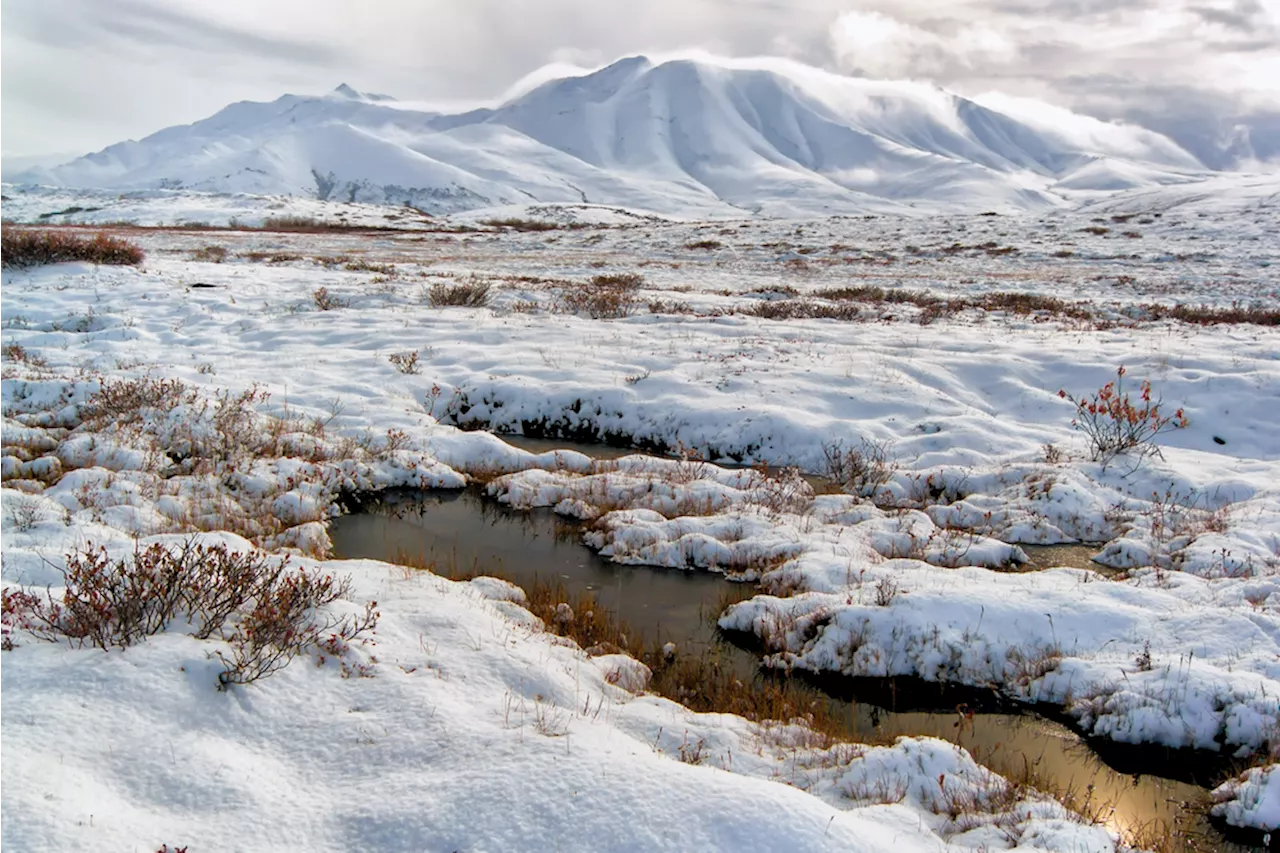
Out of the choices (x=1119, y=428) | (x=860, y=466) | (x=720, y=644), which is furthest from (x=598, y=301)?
(x=720, y=644)

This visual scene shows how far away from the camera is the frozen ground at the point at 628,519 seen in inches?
158

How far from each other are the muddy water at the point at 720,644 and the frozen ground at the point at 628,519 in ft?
0.89

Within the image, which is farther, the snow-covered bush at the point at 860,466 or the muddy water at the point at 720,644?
the snow-covered bush at the point at 860,466

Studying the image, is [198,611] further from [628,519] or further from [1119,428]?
[1119,428]

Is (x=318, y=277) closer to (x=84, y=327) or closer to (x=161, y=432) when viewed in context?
(x=84, y=327)

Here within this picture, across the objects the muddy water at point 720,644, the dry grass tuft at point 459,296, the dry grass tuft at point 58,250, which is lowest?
the muddy water at point 720,644

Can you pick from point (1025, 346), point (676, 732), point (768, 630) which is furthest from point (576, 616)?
point (1025, 346)

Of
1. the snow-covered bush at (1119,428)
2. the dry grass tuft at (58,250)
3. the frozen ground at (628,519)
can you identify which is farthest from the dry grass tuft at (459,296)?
the snow-covered bush at (1119,428)

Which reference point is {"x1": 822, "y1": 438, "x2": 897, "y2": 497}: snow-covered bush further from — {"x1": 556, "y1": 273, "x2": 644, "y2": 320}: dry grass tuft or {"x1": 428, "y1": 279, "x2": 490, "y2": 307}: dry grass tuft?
{"x1": 428, "y1": 279, "x2": 490, "y2": 307}: dry grass tuft

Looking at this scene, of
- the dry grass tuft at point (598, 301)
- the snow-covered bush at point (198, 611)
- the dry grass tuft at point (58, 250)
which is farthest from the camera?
the dry grass tuft at point (58, 250)

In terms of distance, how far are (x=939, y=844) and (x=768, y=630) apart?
3211mm

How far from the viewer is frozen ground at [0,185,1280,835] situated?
4012mm

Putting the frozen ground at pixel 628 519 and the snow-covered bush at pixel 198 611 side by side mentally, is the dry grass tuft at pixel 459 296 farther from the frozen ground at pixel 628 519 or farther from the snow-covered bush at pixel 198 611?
the snow-covered bush at pixel 198 611

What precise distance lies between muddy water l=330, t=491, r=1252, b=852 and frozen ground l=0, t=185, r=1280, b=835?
27 centimetres
